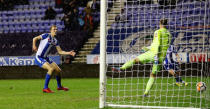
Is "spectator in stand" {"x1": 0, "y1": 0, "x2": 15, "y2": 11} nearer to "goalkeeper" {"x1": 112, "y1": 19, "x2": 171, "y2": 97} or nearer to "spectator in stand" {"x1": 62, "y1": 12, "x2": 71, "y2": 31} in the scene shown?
"spectator in stand" {"x1": 62, "y1": 12, "x2": 71, "y2": 31}

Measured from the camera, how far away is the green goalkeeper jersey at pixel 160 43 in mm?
9097

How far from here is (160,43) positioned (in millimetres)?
9156

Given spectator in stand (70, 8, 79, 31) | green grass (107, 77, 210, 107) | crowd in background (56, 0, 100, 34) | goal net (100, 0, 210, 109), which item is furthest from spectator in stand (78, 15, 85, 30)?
green grass (107, 77, 210, 107)

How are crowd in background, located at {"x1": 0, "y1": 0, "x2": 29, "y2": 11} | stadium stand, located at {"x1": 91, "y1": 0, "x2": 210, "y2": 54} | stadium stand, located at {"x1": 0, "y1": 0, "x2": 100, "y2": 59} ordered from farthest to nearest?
crowd in background, located at {"x1": 0, "y1": 0, "x2": 29, "y2": 11} → stadium stand, located at {"x1": 0, "y1": 0, "x2": 100, "y2": 59} → stadium stand, located at {"x1": 91, "y1": 0, "x2": 210, "y2": 54}

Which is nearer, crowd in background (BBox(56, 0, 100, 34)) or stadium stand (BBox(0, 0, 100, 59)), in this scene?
stadium stand (BBox(0, 0, 100, 59))

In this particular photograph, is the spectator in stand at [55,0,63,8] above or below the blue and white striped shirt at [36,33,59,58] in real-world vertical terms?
above

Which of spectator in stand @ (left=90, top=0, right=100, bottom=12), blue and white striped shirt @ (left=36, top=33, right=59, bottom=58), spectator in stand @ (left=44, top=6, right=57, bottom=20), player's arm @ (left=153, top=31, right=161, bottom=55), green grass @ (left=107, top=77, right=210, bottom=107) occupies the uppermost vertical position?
spectator in stand @ (left=90, top=0, right=100, bottom=12)

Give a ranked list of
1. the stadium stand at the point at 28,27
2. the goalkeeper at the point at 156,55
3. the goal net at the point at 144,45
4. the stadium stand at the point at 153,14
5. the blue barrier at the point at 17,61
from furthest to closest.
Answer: the stadium stand at the point at 28,27
the blue barrier at the point at 17,61
the goalkeeper at the point at 156,55
the stadium stand at the point at 153,14
the goal net at the point at 144,45

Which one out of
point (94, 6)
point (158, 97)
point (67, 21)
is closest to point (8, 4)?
point (67, 21)

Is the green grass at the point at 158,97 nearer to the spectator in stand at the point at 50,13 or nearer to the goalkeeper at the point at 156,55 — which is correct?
the goalkeeper at the point at 156,55

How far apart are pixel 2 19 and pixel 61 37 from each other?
5.45 m

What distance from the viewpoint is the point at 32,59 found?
19875mm

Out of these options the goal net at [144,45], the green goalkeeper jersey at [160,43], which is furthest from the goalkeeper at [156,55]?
the goal net at [144,45]

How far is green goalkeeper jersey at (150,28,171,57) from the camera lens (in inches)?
358
